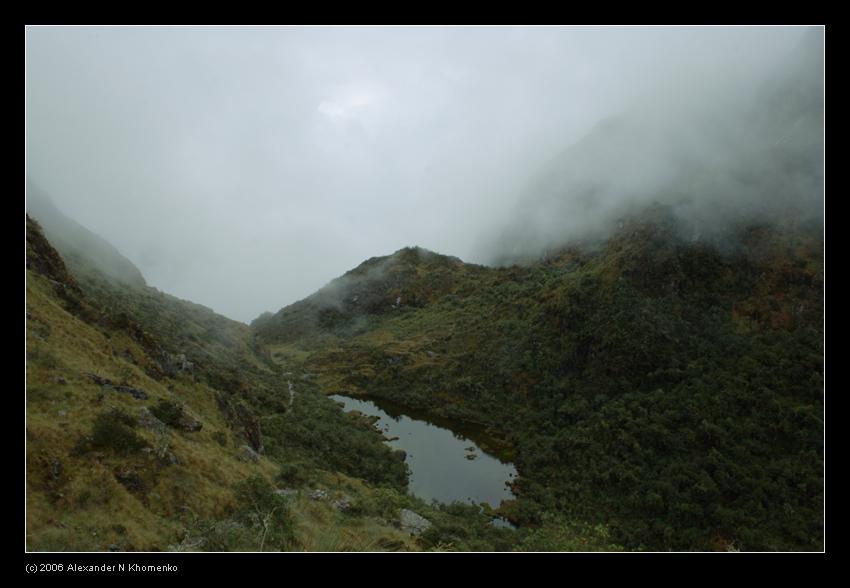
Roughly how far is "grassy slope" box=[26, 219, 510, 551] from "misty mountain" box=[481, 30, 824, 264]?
5156cm

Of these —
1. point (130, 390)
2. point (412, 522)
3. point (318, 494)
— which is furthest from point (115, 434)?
point (412, 522)

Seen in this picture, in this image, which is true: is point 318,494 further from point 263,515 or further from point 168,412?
point 263,515

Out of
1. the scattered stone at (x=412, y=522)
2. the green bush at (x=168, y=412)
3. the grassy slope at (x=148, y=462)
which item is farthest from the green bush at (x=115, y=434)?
the scattered stone at (x=412, y=522)

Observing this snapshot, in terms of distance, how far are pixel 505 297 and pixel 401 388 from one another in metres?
30.7

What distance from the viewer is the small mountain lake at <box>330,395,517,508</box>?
4188 centimetres

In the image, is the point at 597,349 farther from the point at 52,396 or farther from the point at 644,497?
the point at 52,396

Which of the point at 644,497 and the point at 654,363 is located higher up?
the point at 654,363

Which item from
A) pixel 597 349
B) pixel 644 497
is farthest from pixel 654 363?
pixel 644 497

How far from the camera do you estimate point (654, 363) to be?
155 feet

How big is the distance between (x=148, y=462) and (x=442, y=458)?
39412 millimetres

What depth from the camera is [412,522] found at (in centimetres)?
2514

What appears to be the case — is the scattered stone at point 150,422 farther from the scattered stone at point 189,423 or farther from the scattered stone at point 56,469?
the scattered stone at point 56,469

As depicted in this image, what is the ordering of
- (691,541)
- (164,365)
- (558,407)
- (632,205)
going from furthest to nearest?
1. (632,205)
2. (558,407)
3. (691,541)
4. (164,365)

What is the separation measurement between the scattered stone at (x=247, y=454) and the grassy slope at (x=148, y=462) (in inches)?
13.9
